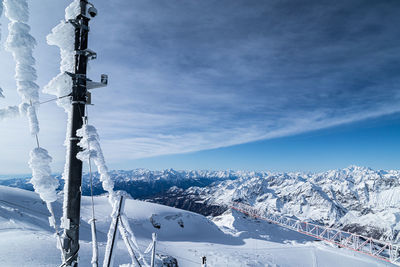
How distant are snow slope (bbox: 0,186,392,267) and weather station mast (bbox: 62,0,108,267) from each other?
516 inches

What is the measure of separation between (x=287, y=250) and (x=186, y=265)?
17.4m

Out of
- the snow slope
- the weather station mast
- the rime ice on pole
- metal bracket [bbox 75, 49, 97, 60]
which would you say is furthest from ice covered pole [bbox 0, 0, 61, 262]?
the snow slope

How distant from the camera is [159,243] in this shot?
32969mm

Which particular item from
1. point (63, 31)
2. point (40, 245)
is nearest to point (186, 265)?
point (40, 245)

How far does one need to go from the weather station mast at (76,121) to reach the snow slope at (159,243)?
13095mm

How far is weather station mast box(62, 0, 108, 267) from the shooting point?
484 centimetres

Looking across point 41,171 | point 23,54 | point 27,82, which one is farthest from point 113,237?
point 23,54

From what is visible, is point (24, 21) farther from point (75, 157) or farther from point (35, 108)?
point (75, 157)

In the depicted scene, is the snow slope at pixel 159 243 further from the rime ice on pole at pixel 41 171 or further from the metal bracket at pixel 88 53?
the metal bracket at pixel 88 53

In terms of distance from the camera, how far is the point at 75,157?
506 cm

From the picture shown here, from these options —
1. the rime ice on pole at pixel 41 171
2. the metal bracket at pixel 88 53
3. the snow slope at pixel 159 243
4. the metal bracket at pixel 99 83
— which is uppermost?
the metal bracket at pixel 88 53

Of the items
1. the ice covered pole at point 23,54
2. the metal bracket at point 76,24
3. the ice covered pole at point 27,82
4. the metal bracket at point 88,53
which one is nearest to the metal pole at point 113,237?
the ice covered pole at point 27,82

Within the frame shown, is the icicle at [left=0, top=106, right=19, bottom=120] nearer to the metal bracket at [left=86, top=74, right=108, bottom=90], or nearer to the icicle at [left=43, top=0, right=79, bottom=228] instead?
the icicle at [left=43, top=0, right=79, bottom=228]

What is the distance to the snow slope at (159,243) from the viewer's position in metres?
16.1
